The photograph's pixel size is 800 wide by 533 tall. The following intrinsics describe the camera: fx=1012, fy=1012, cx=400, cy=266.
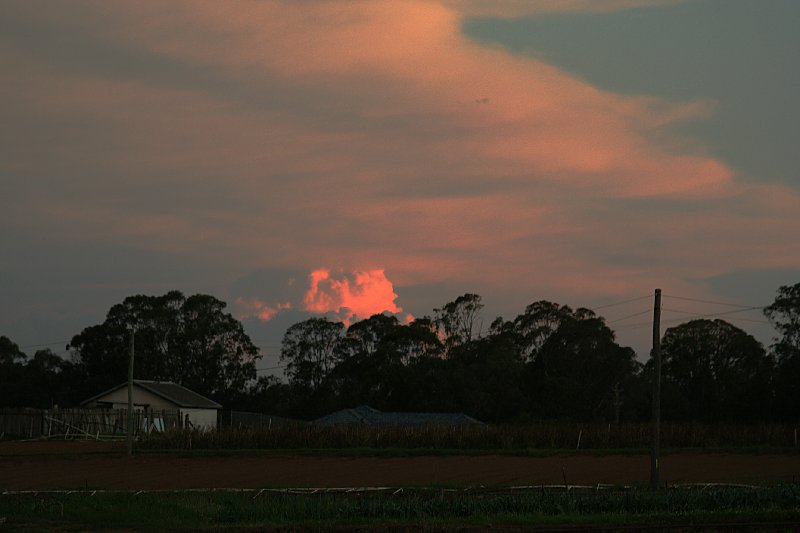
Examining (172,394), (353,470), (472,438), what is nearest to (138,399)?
(172,394)

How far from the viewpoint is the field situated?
24281 millimetres

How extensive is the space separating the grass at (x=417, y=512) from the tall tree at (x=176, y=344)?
75.3m

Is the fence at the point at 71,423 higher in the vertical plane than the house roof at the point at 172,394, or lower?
lower

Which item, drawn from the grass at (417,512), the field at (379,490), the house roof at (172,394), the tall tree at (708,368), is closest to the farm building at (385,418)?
the house roof at (172,394)

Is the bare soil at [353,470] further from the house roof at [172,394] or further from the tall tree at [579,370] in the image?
the tall tree at [579,370]

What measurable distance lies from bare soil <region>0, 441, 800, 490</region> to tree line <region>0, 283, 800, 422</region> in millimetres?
36106

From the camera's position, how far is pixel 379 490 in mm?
34406

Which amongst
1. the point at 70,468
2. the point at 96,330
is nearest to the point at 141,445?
the point at 70,468

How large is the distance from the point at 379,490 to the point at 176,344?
75.6 m

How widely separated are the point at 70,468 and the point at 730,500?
30882mm

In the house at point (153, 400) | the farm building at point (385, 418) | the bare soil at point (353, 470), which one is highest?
the house at point (153, 400)

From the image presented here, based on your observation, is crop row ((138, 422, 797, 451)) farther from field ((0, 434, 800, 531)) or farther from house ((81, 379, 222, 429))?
house ((81, 379, 222, 429))

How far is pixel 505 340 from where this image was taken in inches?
4190

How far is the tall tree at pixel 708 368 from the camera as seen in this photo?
85.2 meters
